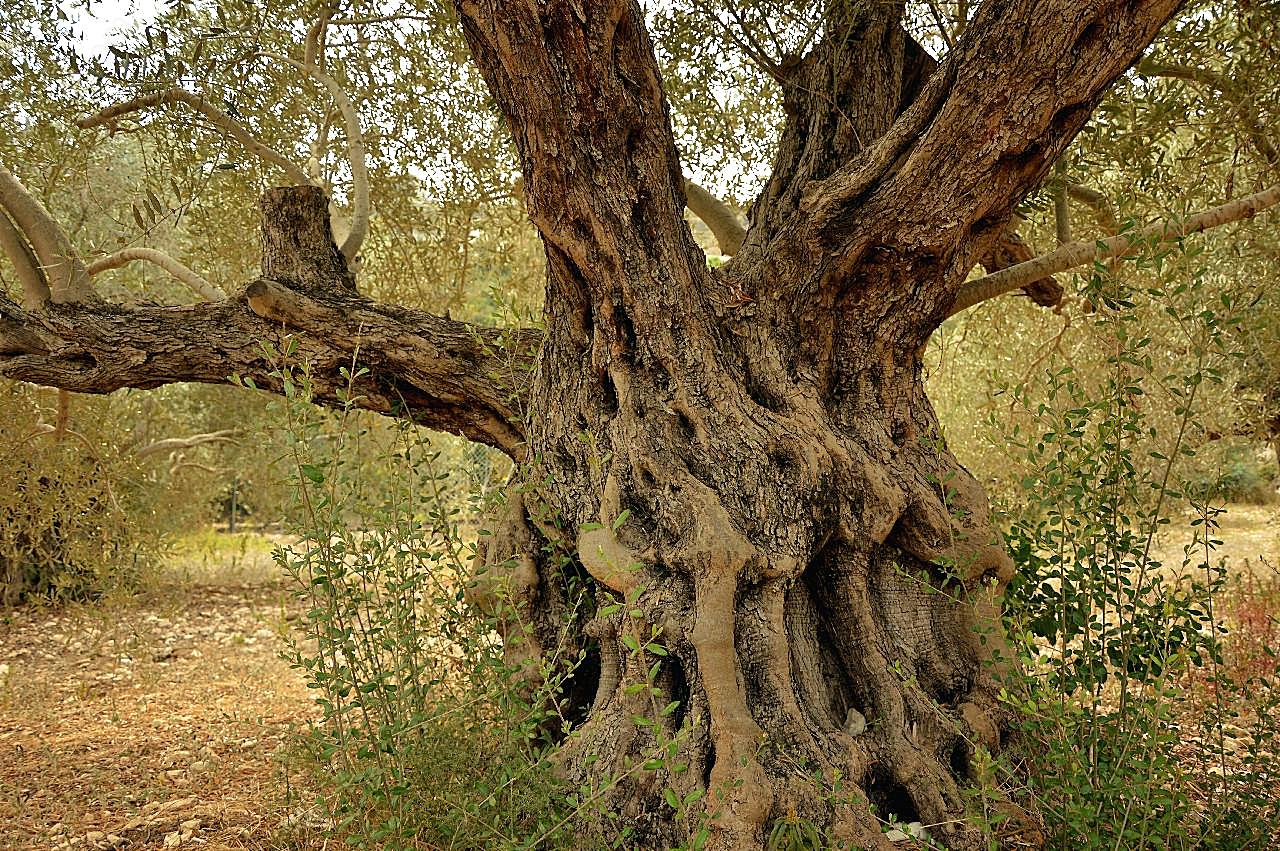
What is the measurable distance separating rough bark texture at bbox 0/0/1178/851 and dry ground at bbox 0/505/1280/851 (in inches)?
45.5

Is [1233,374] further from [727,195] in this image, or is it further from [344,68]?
[344,68]

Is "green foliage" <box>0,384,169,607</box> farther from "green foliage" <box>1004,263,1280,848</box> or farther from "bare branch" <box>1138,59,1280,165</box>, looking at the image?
"bare branch" <box>1138,59,1280,165</box>

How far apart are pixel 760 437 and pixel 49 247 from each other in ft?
11.6

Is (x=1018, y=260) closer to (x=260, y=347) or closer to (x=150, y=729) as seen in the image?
(x=260, y=347)

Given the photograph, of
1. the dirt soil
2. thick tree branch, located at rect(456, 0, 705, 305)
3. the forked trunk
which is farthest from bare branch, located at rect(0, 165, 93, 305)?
thick tree branch, located at rect(456, 0, 705, 305)

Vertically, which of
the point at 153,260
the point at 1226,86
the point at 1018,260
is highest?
the point at 1226,86

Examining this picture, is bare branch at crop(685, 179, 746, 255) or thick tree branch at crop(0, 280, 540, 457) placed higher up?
bare branch at crop(685, 179, 746, 255)

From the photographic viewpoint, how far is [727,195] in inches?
278

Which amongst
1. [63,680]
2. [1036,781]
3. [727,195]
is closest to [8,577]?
[63,680]

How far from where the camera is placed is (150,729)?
5191 mm

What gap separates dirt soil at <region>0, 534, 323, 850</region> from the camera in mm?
3604

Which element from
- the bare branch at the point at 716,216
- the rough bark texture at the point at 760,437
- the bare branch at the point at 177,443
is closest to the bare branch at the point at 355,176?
the rough bark texture at the point at 760,437

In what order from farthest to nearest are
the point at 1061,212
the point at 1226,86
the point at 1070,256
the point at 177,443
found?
the point at 177,443 → the point at 1061,212 → the point at 1226,86 → the point at 1070,256

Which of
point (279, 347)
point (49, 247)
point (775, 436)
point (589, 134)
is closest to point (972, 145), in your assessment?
point (775, 436)
